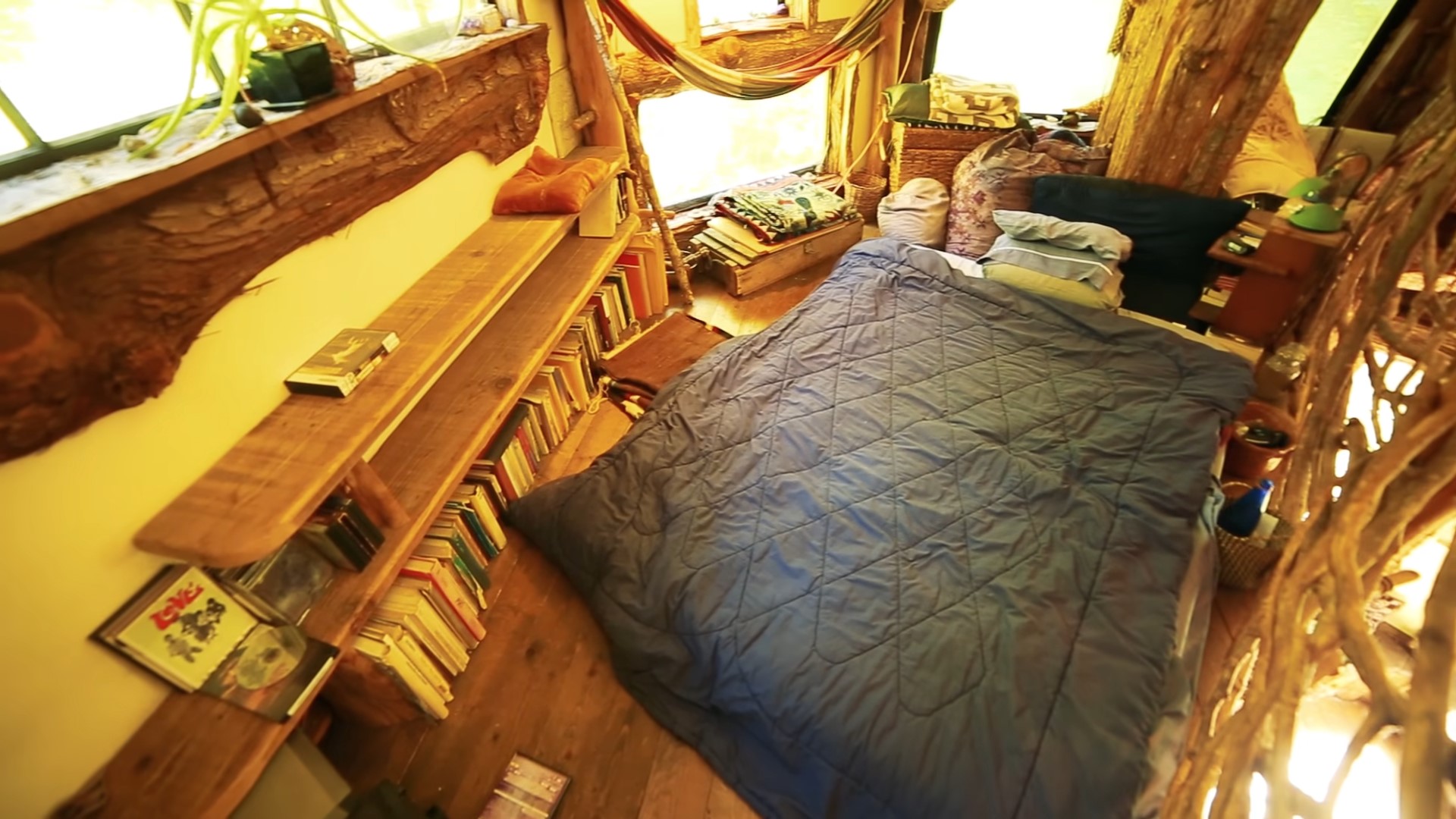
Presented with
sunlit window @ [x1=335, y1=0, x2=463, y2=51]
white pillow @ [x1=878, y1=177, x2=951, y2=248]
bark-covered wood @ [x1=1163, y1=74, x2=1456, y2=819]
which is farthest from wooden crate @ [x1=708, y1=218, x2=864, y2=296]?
bark-covered wood @ [x1=1163, y1=74, x2=1456, y2=819]

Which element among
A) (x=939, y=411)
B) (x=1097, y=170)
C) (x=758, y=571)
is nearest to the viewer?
(x=758, y=571)

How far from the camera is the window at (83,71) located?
0.80 m

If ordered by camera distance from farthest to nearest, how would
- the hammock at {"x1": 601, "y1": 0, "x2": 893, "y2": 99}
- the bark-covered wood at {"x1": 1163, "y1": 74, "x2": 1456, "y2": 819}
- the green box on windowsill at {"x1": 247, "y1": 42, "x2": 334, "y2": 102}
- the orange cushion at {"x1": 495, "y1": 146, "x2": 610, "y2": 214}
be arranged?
the hammock at {"x1": 601, "y1": 0, "x2": 893, "y2": 99} < the orange cushion at {"x1": 495, "y1": 146, "x2": 610, "y2": 214} < the green box on windowsill at {"x1": 247, "y1": 42, "x2": 334, "y2": 102} < the bark-covered wood at {"x1": 1163, "y1": 74, "x2": 1456, "y2": 819}

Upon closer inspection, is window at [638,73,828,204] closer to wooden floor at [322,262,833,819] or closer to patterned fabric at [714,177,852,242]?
patterned fabric at [714,177,852,242]

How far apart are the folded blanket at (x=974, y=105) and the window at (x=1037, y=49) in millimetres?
210

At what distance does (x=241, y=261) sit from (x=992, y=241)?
7.86 ft

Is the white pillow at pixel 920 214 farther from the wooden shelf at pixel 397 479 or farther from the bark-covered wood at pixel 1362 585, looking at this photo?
the bark-covered wood at pixel 1362 585

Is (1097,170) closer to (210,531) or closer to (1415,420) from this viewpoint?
(1415,420)

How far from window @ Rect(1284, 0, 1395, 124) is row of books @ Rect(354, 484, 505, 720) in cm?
351

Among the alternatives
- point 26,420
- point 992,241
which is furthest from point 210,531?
point 992,241

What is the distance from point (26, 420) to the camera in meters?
0.70

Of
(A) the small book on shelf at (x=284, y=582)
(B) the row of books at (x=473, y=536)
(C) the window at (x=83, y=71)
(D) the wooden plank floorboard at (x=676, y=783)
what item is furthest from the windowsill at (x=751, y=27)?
(D) the wooden plank floorboard at (x=676, y=783)

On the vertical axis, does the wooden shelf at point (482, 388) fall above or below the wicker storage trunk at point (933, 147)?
below

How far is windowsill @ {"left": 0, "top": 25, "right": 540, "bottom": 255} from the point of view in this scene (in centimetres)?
67
